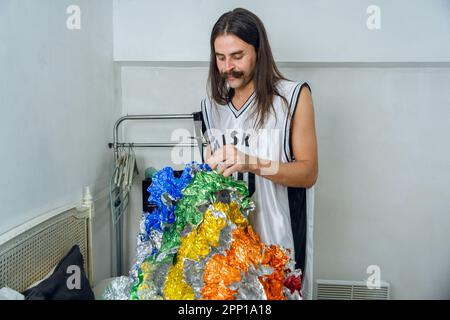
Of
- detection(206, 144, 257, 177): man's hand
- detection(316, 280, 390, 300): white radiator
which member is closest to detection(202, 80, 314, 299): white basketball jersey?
detection(206, 144, 257, 177): man's hand

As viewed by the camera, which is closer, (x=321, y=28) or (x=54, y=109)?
(x=54, y=109)

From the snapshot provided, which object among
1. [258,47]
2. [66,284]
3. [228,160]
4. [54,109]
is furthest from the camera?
[54,109]

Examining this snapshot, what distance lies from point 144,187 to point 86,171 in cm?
35

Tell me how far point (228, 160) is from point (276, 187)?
320 mm

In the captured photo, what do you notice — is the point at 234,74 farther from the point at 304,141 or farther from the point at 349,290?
the point at 349,290

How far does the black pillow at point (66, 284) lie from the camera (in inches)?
39.1

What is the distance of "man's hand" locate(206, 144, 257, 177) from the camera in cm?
92

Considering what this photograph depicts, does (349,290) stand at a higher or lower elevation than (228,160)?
lower

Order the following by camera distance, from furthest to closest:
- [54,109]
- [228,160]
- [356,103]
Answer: [356,103]
[54,109]
[228,160]

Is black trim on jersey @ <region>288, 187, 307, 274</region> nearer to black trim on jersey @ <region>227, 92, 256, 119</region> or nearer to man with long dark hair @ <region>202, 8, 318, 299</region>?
man with long dark hair @ <region>202, 8, 318, 299</region>

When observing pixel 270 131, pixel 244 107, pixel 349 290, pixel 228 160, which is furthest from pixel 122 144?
pixel 349 290

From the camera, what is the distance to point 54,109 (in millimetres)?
1328

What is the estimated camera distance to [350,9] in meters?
1.91
